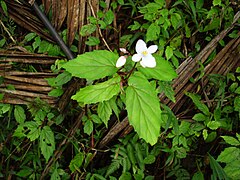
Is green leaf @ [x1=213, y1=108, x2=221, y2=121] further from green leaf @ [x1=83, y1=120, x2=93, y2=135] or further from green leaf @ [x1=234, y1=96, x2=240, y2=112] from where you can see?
green leaf @ [x1=83, y1=120, x2=93, y2=135]

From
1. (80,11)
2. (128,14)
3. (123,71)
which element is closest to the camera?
(123,71)

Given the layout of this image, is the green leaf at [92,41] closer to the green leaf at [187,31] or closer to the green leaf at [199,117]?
the green leaf at [187,31]

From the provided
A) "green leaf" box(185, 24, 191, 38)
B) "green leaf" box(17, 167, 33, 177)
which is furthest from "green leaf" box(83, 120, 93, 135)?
"green leaf" box(185, 24, 191, 38)

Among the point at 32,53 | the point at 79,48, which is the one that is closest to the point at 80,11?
→ the point at 79,48

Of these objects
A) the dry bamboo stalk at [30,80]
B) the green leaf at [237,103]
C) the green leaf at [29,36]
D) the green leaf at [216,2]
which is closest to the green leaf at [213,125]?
the green leaf at [237,103]

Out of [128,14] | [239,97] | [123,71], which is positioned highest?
[128,14]

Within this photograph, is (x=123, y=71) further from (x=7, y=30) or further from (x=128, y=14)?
(x=7, y=30)
